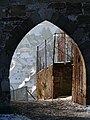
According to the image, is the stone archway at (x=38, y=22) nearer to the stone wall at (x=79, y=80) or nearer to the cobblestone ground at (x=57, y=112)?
the stone wall at (x=79, y=80)

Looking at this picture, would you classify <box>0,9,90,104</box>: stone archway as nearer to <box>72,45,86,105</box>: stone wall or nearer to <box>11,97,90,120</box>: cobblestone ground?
<box>72,45,86,105</box>: stone wall

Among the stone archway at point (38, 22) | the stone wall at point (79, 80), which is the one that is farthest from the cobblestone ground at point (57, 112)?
the stone archway at point (38, 22)

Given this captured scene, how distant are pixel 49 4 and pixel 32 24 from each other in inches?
28.4

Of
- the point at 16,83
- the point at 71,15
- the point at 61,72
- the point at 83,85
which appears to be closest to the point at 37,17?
the point at 71,15

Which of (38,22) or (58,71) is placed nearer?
(38,22)

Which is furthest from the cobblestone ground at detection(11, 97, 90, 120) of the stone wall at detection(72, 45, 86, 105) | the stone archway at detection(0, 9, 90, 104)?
the stone archway at detection(0, 9, 90, 104)

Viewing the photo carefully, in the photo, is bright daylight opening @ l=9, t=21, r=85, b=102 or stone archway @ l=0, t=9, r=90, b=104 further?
bright daylight opening @ l=9, t=21, r=85, b=102

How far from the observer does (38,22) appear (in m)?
10.7

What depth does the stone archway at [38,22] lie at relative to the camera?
34.7ft

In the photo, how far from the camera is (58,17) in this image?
35.2 ft

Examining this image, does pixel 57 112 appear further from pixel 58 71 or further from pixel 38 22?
pixel 58 71

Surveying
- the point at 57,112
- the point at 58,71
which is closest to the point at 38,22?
the point at 57,112

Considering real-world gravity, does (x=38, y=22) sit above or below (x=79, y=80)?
above

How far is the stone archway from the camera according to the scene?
1058 centimetres
